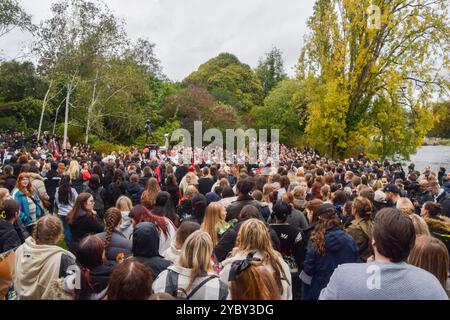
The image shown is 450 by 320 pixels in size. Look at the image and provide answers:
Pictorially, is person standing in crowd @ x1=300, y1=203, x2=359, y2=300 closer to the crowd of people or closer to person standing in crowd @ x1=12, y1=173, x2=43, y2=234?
the crowd of people

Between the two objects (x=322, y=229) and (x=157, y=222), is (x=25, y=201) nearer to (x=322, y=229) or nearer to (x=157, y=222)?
(x=157, y=222)

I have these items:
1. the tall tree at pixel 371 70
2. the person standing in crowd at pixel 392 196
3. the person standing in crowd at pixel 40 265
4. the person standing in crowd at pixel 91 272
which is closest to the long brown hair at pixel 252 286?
the person standing in crowd at pixel 91 272

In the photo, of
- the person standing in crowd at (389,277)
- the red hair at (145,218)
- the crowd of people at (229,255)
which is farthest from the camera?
the red hair at (145,218)

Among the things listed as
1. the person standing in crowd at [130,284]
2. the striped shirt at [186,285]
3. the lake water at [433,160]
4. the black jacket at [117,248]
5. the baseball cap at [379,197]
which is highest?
the person standing in crowd at [130,284]

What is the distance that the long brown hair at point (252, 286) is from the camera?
107 inches

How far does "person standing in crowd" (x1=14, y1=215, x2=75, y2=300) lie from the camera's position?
11.6ft

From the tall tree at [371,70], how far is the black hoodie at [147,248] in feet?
57.9

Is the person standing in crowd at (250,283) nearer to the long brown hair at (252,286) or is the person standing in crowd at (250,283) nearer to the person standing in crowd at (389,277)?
the long brown hair at (252,286)

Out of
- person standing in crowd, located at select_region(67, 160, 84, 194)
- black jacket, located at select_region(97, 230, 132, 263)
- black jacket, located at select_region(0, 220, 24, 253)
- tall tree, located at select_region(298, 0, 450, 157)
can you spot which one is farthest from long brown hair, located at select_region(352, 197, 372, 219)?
tall tree, located at select_region(298, 0, 450, 157)

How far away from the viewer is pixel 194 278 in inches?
118

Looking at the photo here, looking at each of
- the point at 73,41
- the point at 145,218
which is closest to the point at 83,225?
the point at 145,218

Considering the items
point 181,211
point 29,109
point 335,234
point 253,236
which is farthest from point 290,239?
point 29,109

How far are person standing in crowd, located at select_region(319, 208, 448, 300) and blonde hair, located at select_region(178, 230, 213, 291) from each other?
1.04m
